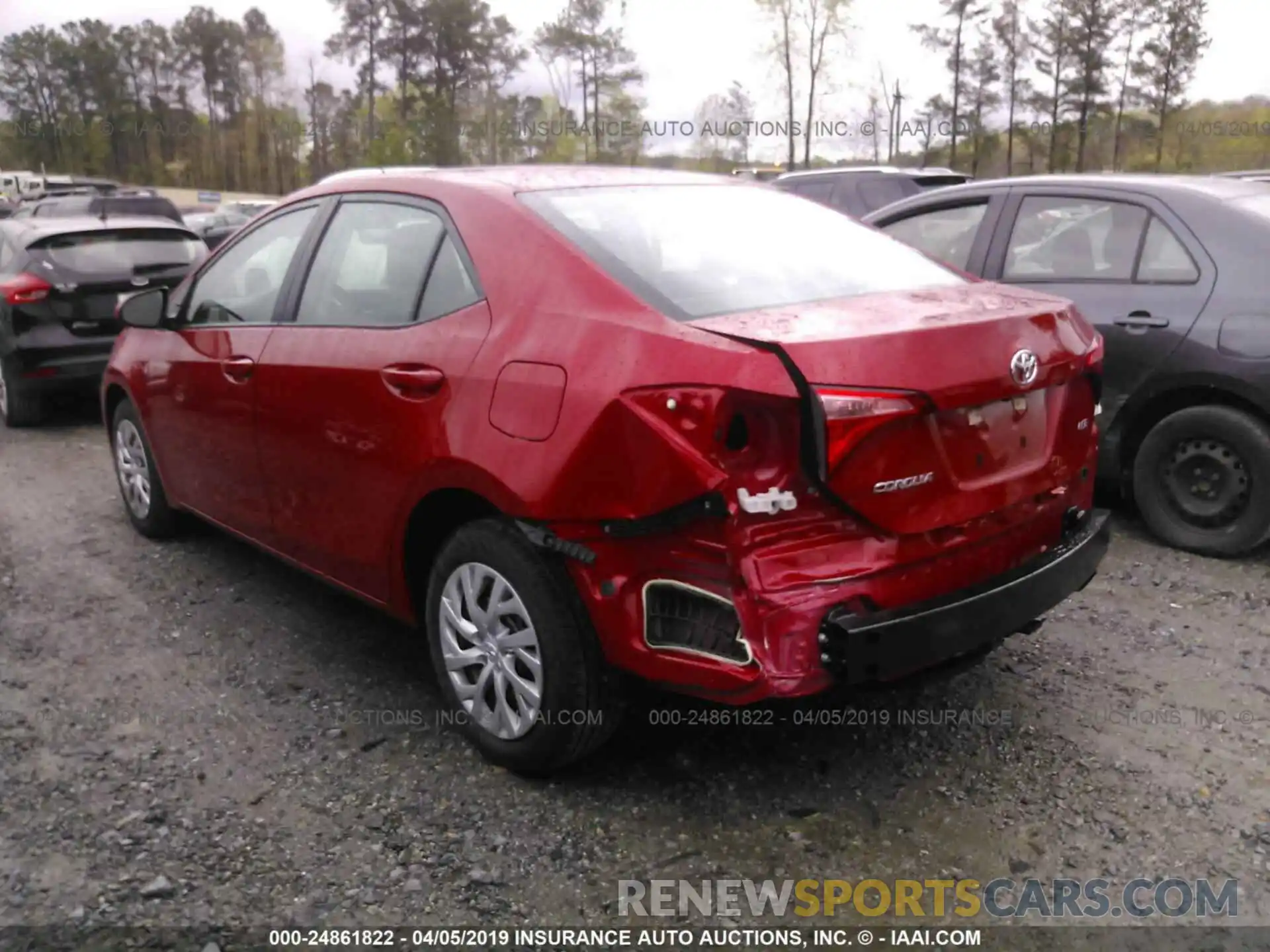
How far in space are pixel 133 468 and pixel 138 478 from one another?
0.27 feet

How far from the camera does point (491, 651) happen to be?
314 cm

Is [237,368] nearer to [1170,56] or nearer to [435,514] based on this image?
[435,514]

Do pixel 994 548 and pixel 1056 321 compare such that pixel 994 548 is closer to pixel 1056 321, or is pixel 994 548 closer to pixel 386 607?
pixel 1056 321

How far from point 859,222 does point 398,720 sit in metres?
2.34

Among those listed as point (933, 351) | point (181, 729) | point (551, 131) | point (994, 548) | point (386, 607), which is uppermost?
point (551, 131)

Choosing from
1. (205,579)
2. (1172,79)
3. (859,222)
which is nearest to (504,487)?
(859,222)

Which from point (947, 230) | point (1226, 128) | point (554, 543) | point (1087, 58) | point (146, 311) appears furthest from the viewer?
point (1087, 58)

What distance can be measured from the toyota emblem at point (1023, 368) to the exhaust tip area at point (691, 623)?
97 centimetres

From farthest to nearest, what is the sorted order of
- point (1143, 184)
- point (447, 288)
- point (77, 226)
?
point (77, 226) < point (1143, 184) < point (447, 288)

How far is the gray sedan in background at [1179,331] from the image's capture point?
4.68m

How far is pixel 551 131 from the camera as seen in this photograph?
33.4m

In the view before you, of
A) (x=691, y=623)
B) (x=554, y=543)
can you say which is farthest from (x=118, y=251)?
(x=691, y=623)

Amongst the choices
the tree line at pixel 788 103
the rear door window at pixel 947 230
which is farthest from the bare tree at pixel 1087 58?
the rear door window at pixel 947 230

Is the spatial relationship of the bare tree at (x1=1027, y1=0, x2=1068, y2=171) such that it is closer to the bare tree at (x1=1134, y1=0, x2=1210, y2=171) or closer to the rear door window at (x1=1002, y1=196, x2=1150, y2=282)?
the bare tree at (x1=1134, y1=0, x2=1210, y2=171)
